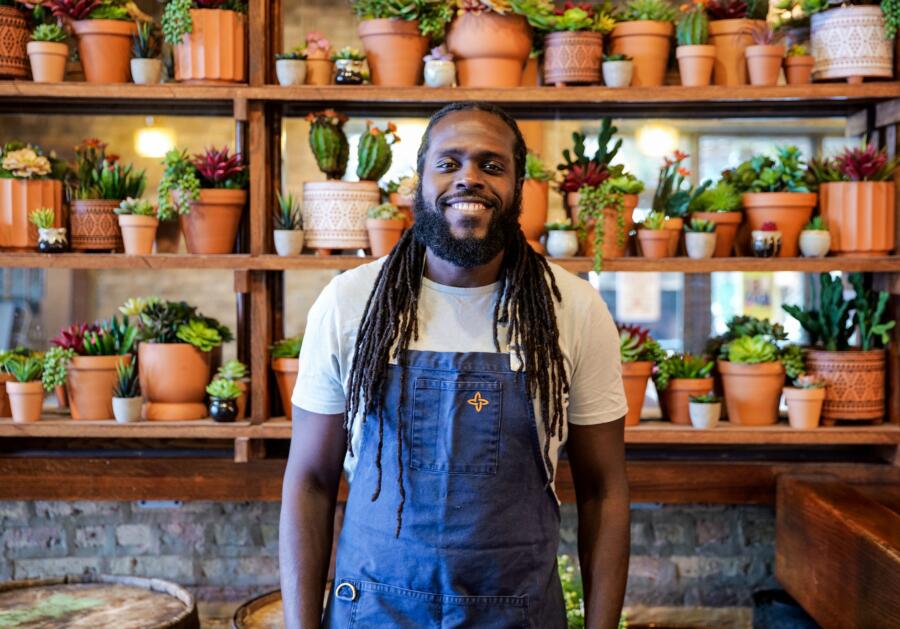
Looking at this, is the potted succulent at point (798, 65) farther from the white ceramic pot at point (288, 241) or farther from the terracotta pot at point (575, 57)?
the white ceramic pot at point (288, 241)

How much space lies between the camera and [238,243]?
11.1 feet

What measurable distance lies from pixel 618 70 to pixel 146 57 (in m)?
1.43

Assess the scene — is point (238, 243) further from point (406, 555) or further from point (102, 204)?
point (406, 555)

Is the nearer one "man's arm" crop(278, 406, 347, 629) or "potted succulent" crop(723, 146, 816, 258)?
"man's arm" crop(278, 406, 347, 629)

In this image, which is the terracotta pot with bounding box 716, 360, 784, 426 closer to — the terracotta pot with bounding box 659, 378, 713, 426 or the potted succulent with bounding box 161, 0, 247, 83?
the terracotta pot with bounding box 659, 378, 713, 426

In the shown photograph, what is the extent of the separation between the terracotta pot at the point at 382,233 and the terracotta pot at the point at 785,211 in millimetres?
1088

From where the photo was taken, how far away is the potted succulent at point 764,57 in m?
3.16

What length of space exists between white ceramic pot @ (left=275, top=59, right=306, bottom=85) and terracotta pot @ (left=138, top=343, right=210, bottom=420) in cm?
86

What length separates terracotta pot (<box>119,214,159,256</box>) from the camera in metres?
3.21

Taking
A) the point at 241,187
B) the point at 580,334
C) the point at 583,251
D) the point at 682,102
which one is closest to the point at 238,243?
the point at 241,187

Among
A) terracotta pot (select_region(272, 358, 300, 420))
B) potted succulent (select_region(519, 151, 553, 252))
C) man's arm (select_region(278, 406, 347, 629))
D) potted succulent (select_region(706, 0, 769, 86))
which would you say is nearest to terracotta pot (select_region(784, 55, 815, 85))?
potted succulent (select_region(706, 0, 769, 86))

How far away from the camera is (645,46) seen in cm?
322

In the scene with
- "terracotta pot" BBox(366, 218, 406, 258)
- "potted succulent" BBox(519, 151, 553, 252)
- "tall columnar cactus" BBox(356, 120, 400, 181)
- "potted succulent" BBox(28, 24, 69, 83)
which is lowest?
"terracotta pot" BBox(366, 218, 406, 258)

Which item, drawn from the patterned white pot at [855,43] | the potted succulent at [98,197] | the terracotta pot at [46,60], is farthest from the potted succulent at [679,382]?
the terracotta pot at [46,60]
